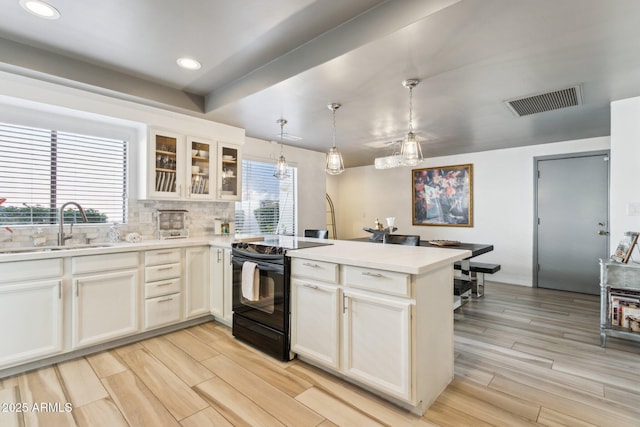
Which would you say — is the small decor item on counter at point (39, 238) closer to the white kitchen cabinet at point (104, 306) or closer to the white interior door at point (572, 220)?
the white kitchen cabinet at point (104, 306)

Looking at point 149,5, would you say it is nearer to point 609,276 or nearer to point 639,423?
point 639,423

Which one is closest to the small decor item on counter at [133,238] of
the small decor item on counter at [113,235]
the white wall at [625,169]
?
the small decor item on counter at [113,235]

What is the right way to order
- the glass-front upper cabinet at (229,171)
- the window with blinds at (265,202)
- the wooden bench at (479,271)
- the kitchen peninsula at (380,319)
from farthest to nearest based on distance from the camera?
the window with blinds at (265,202)
the wooden bench at (479,271)
the glass-front upper cabinet at (229,171)
the kitchen peninsula at (380,319)

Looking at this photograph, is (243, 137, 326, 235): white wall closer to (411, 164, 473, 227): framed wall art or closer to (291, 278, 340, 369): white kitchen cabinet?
(411, 164, 473, 227): framed wall art

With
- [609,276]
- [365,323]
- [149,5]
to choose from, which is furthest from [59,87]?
[609,276]

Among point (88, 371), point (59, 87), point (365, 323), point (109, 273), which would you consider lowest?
point (88, 371)

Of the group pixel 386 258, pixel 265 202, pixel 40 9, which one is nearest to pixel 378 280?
pixel 386 258

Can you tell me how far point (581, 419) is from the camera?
5.74 ft

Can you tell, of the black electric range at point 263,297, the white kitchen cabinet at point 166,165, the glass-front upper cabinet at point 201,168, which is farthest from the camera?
the glass-front upper cabinet at point 201,168

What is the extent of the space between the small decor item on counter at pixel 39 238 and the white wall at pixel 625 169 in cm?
528

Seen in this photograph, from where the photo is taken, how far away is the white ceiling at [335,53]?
1.80 metres

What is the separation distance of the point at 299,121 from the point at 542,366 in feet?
10.8

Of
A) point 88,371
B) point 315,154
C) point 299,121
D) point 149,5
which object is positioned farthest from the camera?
point 315,154

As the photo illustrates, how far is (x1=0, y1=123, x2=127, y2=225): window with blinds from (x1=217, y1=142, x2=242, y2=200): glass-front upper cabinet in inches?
39.5
